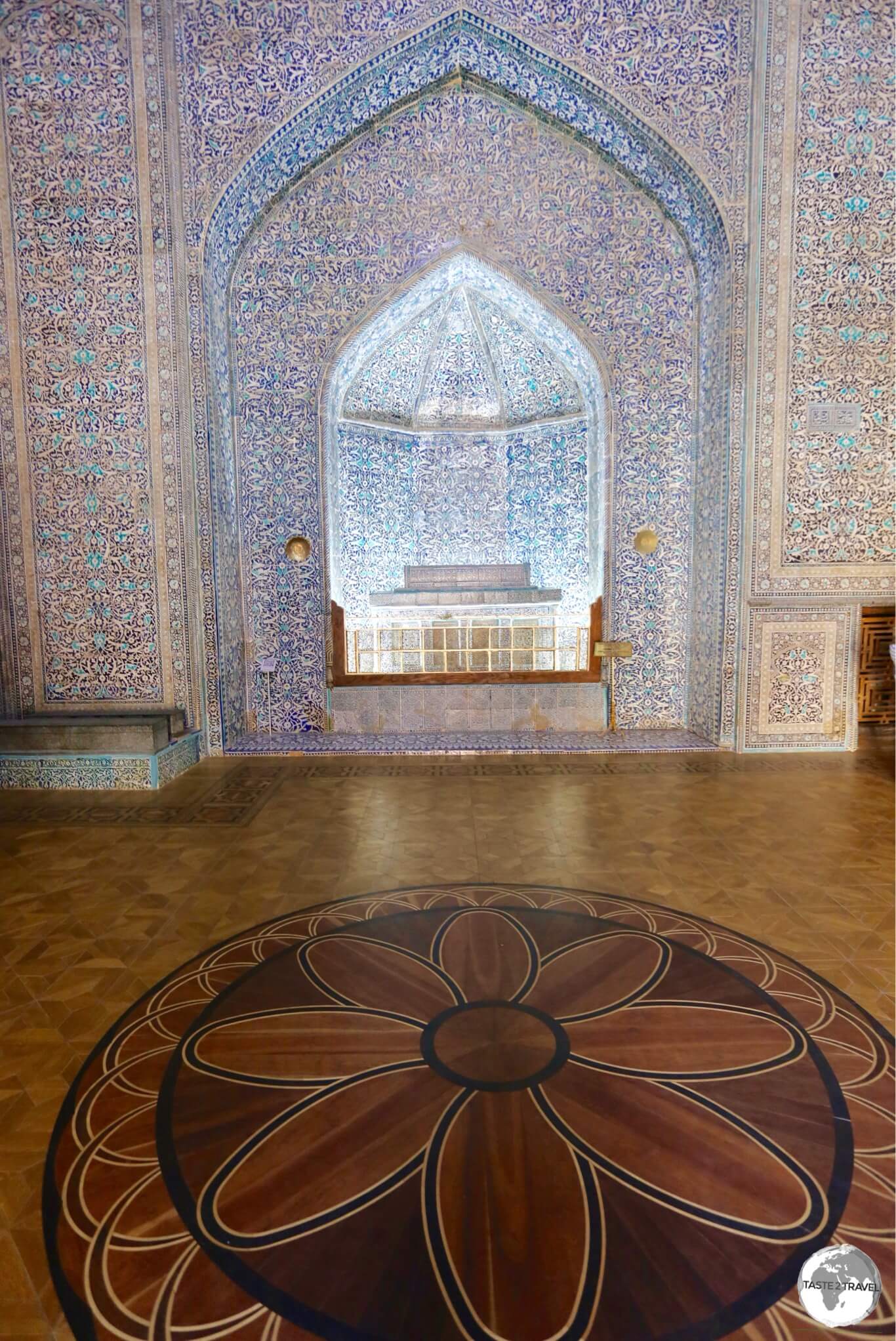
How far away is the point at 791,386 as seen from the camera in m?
4.13

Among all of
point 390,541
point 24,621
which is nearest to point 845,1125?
point 24,621

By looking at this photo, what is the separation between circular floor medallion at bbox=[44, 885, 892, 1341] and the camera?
1014mm

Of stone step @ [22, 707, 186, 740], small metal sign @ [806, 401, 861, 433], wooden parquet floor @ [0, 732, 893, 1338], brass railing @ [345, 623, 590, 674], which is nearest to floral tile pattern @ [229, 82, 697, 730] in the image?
stone step @ [22, 707, 186, 740]

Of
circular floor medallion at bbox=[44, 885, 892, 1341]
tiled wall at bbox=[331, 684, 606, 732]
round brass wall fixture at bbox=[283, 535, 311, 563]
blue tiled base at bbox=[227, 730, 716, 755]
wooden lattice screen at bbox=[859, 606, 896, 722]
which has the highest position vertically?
round brass wall fixture at bbox=[283, 535, 311, 563]

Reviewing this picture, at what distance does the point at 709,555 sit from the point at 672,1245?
157 inches

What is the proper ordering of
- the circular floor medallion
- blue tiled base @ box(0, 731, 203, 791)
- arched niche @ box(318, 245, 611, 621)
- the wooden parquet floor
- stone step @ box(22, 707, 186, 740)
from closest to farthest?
the circular floor medallion, the wooden parquet floor, blue tiled base @ box(0, 731, 203, 791), stone step @ box(22, 707, 186, 740), arched niche @ box(318, 245, 611, 621)

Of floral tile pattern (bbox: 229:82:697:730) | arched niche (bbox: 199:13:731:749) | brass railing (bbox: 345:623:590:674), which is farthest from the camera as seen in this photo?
brass railing (bbox: 345:623:590:674)

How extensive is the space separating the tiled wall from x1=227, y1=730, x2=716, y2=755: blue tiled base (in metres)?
0.07

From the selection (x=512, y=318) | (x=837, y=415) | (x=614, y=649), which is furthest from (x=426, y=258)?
(x=614, y=649)

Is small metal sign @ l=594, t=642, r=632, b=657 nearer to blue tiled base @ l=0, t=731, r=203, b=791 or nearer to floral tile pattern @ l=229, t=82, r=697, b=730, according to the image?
floral tile pattern @ l=229, t=82, r=697, b=730

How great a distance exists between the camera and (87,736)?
12.4ft

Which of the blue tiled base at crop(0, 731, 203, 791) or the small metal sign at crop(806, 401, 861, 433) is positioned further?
the small metal sign at crop(806, 401, 861, 433)

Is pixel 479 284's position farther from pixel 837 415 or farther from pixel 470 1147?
pixel 470 1147

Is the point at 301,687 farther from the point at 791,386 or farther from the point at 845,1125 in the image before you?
the point at 845,1125
